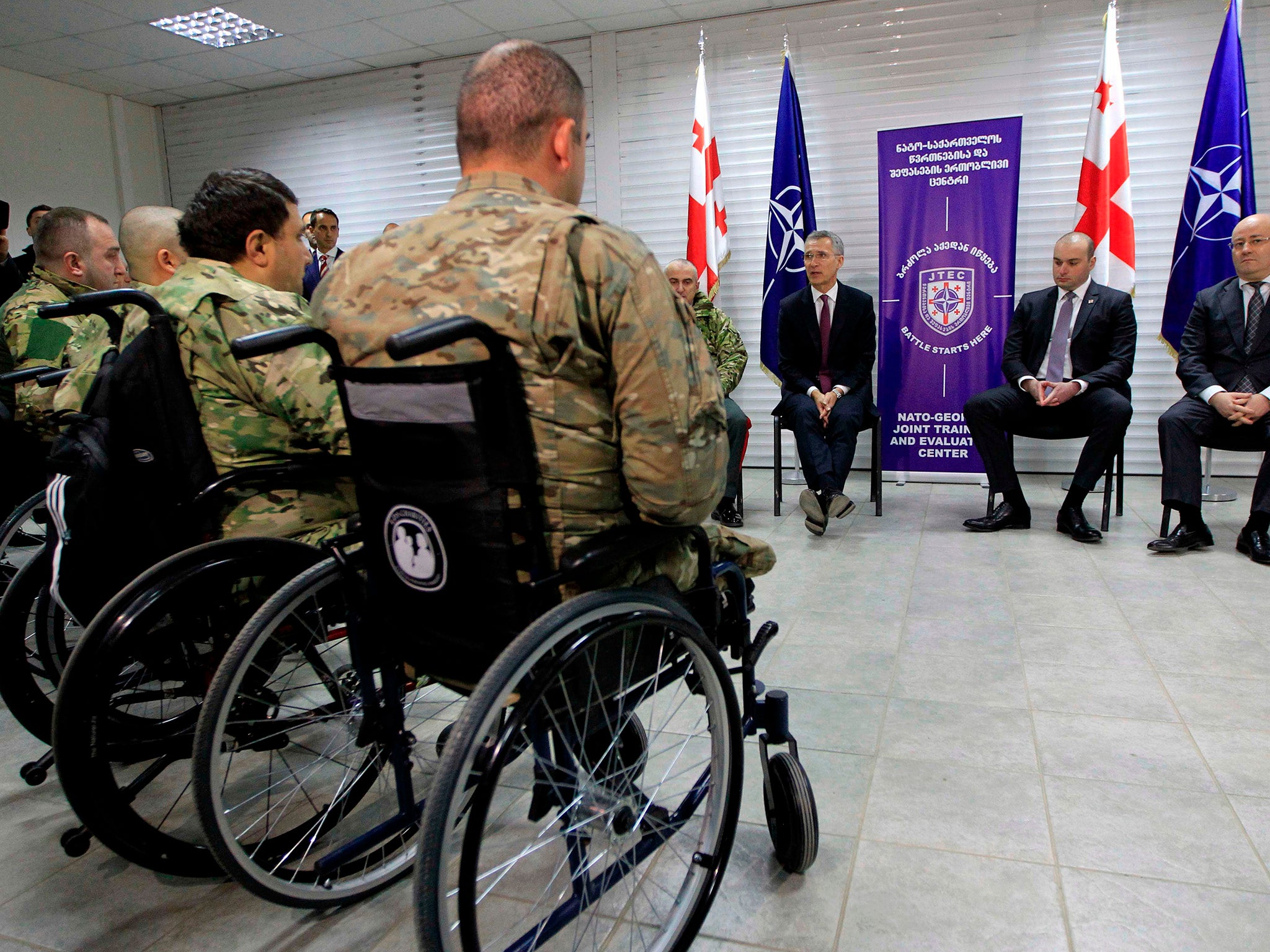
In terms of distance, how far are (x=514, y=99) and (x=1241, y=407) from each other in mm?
3315

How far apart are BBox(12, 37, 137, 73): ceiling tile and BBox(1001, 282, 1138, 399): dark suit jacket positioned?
19.1ft

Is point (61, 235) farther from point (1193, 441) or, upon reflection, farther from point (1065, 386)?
point (1193, 441)

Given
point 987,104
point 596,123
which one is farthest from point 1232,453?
point 596,123

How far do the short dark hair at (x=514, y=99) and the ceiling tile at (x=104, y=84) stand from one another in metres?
6.39

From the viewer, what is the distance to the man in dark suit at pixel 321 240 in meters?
5.09

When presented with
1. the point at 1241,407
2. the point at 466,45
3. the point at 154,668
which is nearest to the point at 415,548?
the point at 154,668

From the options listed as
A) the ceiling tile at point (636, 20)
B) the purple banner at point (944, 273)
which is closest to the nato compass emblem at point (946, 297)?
the purple banner at point (944, 273)

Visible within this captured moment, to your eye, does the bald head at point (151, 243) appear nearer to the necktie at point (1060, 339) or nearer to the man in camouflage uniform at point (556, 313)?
the man in camouflage uniform at point (556, 313)

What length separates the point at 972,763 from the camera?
1790mm

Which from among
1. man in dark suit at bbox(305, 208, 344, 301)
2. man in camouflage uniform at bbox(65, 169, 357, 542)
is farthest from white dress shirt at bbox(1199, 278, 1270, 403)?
man in dark suit at bbox(305, 208, 344, 301)

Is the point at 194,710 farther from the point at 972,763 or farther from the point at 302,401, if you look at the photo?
the point at 972,763

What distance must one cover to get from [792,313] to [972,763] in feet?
9.55

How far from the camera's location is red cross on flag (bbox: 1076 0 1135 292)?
424cm

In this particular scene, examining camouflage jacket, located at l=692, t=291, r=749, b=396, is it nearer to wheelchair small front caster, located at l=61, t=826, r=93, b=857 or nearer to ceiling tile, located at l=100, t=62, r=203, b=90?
wheelchair small front caster, located at l=61, t=826, r=93, b=857
